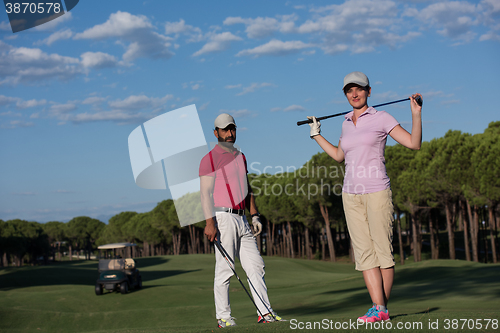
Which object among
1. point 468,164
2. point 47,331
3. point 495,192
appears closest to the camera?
point 47,331

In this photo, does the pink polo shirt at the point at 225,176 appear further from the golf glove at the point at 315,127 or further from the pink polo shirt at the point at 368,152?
the pink polo shirt at the point at 368,152

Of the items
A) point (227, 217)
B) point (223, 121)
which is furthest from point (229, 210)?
point (223, 121)

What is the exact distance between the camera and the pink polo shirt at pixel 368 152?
5184 mm

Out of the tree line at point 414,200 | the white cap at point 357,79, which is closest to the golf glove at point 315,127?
the white cap at point 357,79

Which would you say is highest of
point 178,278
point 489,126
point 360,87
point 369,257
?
point 489,126

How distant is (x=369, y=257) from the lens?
5270 mm

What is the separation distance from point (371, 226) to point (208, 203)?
219 cm

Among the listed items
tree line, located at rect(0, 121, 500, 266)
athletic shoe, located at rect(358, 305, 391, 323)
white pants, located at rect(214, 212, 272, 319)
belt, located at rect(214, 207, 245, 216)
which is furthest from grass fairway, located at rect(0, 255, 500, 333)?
tree line, located at rect(0, 121, 500, 266)

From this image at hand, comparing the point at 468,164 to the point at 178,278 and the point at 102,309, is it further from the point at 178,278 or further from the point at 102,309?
the point at 102,309

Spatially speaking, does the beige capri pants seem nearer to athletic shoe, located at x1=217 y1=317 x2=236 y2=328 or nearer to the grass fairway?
the grass fairway

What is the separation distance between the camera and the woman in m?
5.13

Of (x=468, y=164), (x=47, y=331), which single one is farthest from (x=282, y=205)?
(x=47, y=331)

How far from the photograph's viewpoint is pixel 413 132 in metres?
5.13

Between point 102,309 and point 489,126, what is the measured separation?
39974mm
